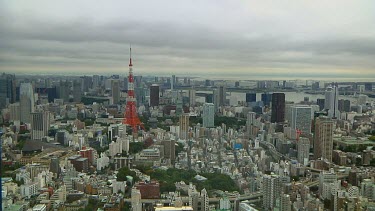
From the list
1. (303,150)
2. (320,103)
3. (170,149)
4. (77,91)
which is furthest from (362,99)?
(77,91)

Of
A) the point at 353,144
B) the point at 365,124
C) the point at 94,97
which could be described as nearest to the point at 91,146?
the point at 94,97

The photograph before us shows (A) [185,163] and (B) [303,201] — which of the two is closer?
(B) [303,201]

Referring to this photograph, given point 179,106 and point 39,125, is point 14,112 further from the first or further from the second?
point 179,106

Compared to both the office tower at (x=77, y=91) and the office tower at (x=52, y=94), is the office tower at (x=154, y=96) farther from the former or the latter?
the office tower at (x=52, y=94)

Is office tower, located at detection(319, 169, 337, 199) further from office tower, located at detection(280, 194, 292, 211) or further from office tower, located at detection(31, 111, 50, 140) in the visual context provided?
office tower, located at detection(31, 111, 50, 140)

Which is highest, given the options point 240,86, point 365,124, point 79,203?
point 240,86

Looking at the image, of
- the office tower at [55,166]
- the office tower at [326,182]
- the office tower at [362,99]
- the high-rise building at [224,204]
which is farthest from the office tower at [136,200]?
the office tower at [362,99]

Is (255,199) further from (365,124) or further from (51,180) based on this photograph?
(365,124)
